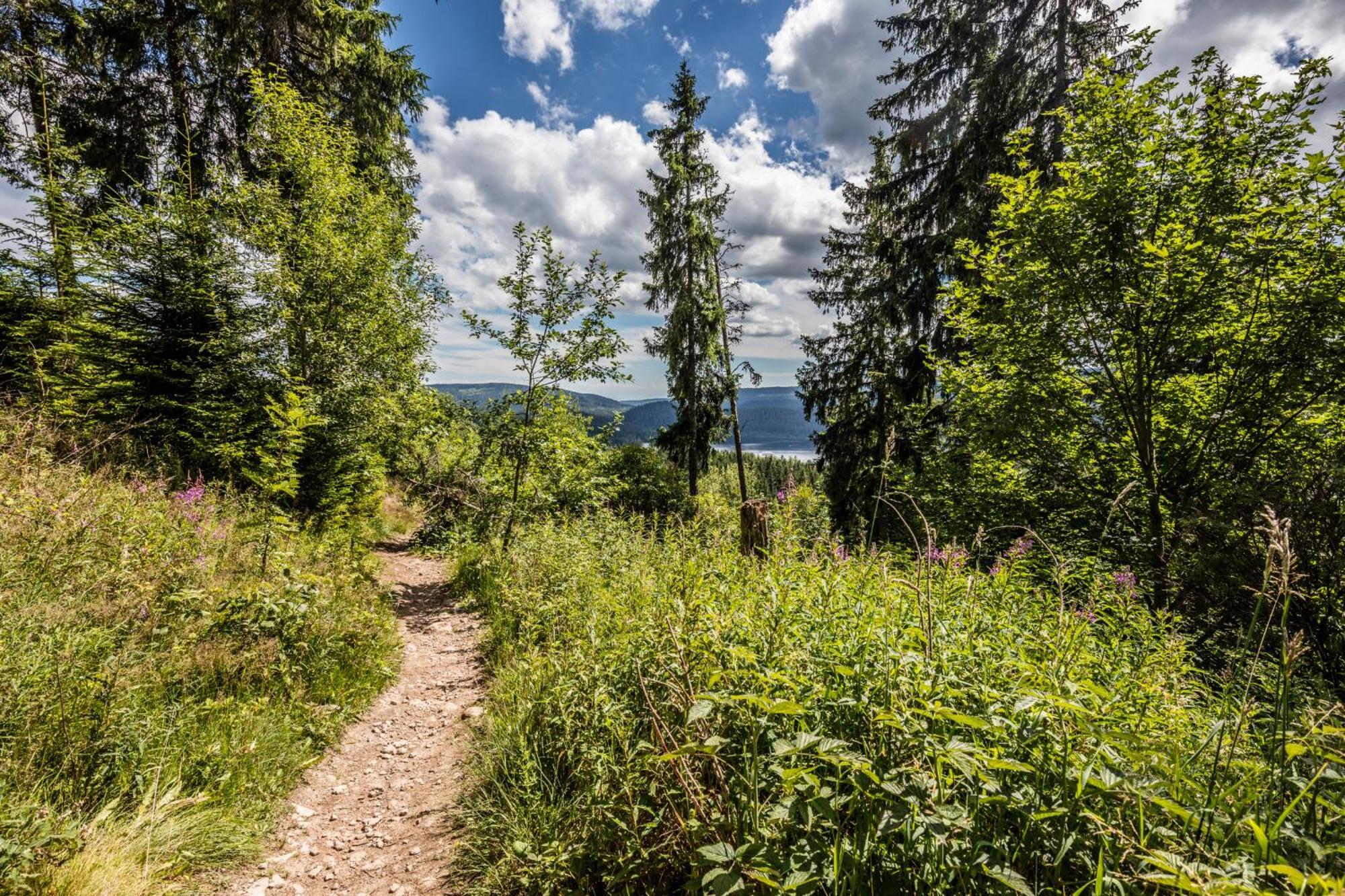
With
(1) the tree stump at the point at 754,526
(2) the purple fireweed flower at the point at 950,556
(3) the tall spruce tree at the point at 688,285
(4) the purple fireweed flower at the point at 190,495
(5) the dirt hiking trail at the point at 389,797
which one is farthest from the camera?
(3) the tall spruce tree at the point at 688,285

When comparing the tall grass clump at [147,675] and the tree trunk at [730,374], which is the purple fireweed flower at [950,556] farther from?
the tree trunk at [730,374]

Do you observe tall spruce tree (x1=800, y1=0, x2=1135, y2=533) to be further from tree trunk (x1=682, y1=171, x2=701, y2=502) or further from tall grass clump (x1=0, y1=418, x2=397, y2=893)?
tall grass clump (x1=0, y1=418, x2=397, y2=893)

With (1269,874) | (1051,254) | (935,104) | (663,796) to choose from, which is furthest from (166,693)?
(935,104)

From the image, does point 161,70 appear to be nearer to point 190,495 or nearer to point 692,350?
point 190,495

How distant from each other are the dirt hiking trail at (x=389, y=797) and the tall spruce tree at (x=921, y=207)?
24.0 ft

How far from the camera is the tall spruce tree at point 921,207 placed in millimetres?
10320

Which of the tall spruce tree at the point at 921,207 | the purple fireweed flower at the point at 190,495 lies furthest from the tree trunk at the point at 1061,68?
the purple fireweed flower at the point at 190,495

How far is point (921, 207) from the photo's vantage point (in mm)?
13266

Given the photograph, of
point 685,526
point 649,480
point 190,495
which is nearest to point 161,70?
point 190,495

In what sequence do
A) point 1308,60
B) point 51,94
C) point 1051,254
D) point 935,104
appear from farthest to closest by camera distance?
point 935,104
point 51,94
point 1051,254
point 1308,60

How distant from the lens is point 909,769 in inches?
63.7

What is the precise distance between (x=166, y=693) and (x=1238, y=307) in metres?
12.4

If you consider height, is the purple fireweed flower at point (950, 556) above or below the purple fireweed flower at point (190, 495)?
below

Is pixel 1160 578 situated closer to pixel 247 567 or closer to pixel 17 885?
pixel 17 885
